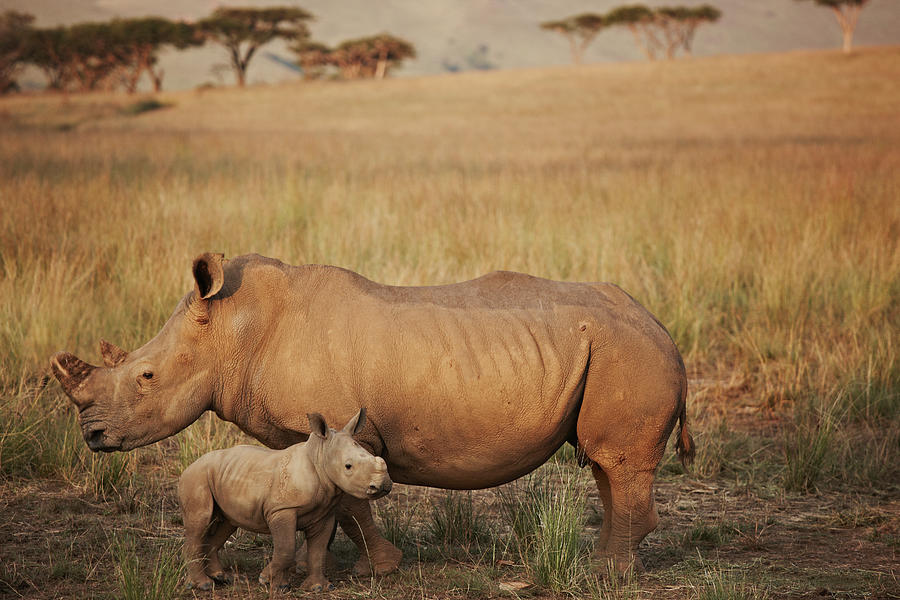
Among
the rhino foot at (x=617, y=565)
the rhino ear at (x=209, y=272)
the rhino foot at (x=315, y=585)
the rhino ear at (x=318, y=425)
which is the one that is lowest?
the rhino foot at (x=617, y=565)

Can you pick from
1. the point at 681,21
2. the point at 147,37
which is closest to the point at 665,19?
the point at 681,21

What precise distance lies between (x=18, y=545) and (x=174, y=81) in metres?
174

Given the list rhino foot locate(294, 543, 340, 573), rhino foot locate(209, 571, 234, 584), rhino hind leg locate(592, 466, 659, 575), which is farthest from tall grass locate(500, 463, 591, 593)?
rhino foot locate(209, 571, 234, 584)

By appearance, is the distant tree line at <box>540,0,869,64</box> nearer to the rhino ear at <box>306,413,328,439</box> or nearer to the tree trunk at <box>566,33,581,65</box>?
the tree trunk at <box>566,33,581,65</box>

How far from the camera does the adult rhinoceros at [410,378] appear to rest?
10.6ft

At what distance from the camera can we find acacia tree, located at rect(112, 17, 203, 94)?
54.8m

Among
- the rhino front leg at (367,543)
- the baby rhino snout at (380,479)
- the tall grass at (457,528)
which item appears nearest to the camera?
the baby rhino snout at (380,479)

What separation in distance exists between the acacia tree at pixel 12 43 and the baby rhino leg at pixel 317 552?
194 feet

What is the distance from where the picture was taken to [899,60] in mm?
37938

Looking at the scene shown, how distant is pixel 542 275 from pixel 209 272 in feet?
16.8

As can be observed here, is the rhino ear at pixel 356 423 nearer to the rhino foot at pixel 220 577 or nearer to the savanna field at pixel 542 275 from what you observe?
the savanna field at pixel 542 275

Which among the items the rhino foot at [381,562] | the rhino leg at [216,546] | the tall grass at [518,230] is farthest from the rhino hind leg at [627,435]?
the tall grass at [518,230]

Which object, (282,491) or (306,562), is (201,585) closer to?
(306,562)

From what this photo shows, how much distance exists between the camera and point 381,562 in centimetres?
340
